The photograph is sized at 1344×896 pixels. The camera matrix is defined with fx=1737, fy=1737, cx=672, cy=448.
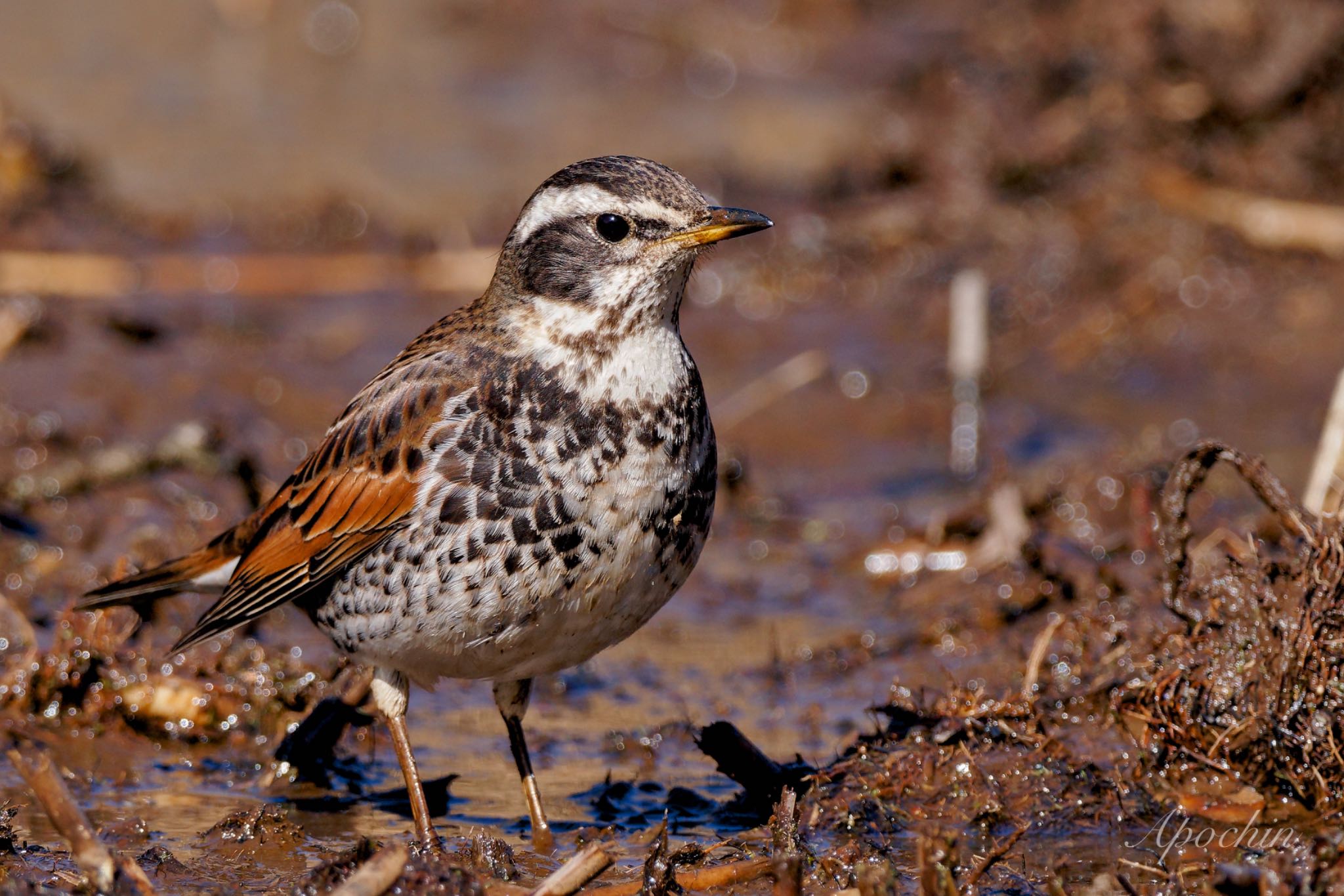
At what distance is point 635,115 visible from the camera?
1527 cm

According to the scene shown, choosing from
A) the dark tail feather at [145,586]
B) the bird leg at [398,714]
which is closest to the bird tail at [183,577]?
the dark tail feather at [145,586]

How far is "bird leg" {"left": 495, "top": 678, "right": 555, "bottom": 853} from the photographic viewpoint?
618 centimetres

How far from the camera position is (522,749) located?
251 inches

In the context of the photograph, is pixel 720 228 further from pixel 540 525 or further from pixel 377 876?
pixel 377 876

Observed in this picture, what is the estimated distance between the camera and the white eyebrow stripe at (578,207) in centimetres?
583

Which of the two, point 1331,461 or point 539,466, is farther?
point 1331,461

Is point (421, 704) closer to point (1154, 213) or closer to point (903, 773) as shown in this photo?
point (903, 773)

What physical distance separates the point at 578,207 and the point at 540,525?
1.14 metres

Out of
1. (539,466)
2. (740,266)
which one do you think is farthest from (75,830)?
(740,266)

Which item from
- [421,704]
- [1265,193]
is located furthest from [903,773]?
[1265,193]

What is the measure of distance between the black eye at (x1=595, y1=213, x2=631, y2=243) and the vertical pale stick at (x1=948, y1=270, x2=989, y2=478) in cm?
494

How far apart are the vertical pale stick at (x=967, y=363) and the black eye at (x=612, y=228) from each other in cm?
494

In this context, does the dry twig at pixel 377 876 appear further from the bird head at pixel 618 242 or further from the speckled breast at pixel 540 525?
the bird head at pixel 618 242

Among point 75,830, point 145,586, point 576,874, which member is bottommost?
point 576,874
